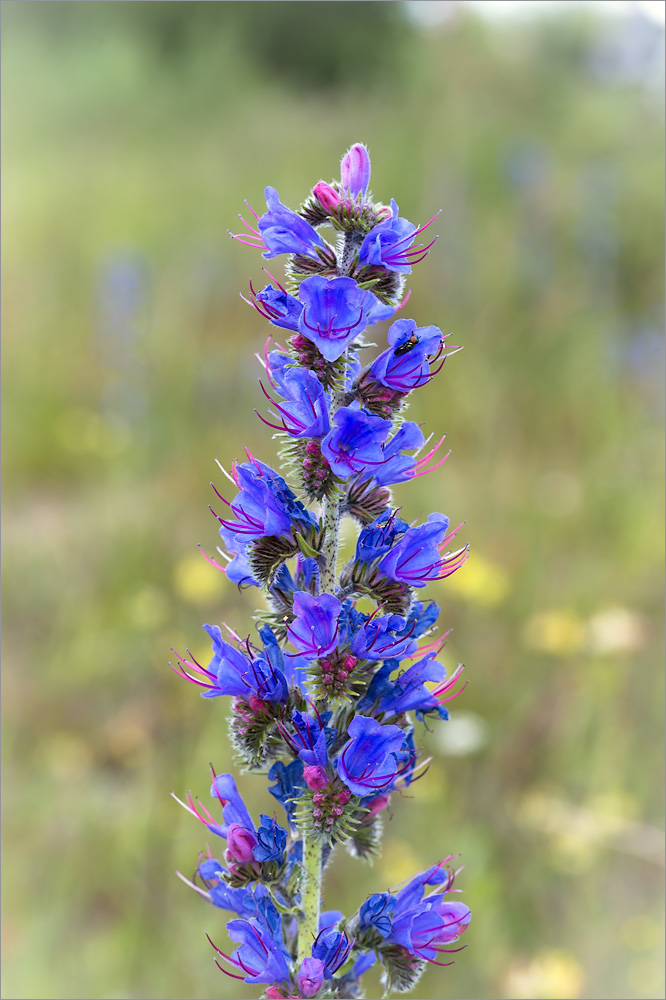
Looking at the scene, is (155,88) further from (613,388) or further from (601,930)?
(601,930)

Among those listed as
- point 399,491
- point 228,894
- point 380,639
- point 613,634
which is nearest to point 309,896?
point 228,894

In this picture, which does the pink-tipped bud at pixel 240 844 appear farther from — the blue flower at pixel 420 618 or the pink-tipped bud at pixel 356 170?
the pink-tipped bud at pixel 356 170

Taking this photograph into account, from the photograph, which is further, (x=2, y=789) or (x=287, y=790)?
(x=2, y=789)

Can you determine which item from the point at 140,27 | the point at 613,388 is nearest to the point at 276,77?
the point at 140,27

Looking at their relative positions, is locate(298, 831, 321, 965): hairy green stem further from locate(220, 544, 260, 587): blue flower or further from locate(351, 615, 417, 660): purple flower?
locate(220, 544, 260, 587): blue flower

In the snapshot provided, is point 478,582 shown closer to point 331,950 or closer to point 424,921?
point 424,921

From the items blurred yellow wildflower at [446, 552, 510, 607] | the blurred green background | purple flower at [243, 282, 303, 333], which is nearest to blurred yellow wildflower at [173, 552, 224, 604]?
the blurred green background
